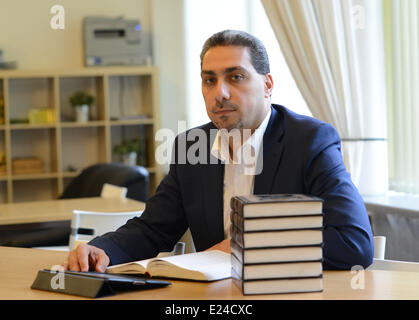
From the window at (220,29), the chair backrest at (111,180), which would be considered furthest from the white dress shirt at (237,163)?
the chair backrest at (111,180)

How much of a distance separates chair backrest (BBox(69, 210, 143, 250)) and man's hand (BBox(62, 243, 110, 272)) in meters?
1.36

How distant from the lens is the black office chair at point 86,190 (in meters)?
4.45

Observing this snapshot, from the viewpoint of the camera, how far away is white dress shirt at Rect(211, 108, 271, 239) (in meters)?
2.11

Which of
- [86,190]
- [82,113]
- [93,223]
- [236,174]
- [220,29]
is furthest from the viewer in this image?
[82,113]

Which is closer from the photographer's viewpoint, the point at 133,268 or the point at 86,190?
the point at 133,268

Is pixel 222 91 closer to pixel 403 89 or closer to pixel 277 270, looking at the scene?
pixel 277 270

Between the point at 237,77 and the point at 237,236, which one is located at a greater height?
the point at 237,77

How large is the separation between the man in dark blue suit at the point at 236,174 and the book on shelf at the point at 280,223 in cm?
30

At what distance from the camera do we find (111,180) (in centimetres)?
496

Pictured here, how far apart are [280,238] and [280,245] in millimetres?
15

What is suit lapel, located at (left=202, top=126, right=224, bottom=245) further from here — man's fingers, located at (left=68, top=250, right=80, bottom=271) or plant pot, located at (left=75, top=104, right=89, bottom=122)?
plant pot, located at (left=75, top=104, right=89, bottom=122)

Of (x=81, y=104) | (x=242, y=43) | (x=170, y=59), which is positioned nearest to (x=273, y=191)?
(x=242, y=43)
